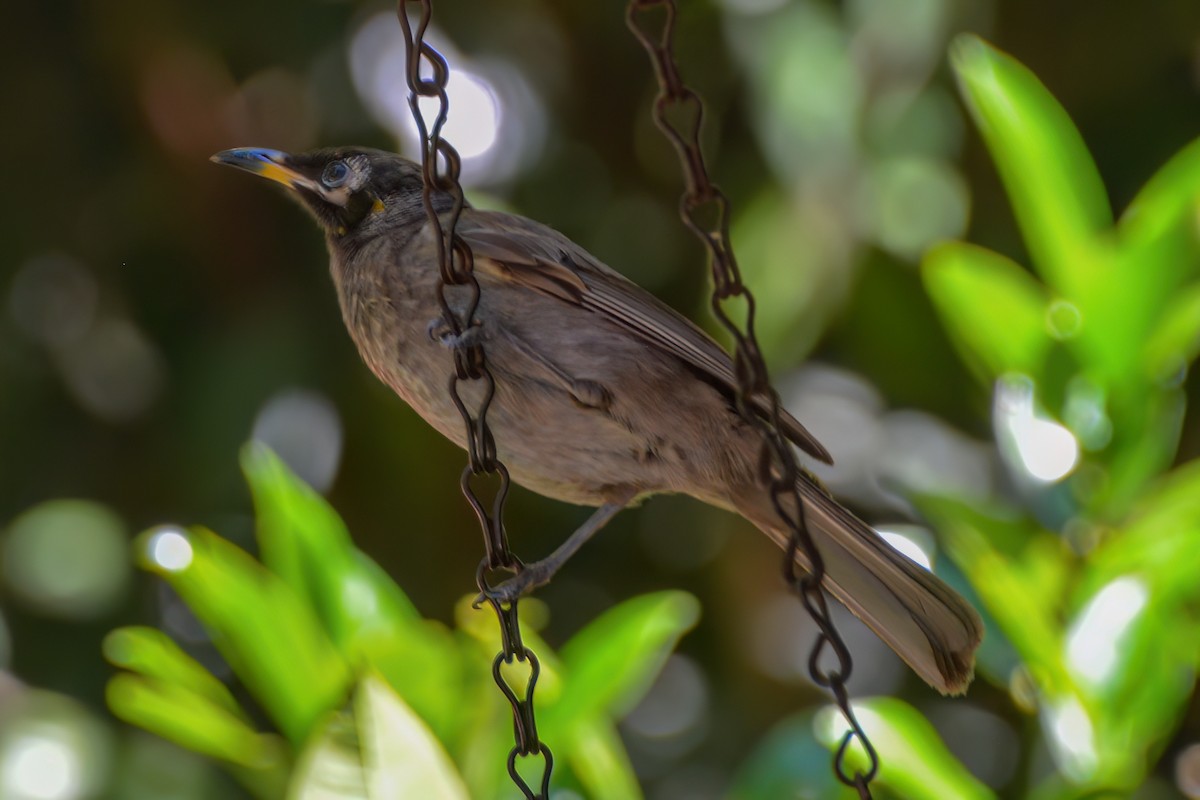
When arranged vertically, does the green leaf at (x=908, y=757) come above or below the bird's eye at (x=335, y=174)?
below

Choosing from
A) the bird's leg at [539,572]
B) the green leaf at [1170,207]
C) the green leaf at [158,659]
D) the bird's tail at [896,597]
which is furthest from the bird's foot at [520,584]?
the green leaf at [1170,207]

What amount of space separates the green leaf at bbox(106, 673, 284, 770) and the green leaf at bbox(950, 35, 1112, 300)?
2.44 m

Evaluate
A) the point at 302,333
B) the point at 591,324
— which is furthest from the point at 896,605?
the point at 302,333

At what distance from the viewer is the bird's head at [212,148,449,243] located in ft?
12.6

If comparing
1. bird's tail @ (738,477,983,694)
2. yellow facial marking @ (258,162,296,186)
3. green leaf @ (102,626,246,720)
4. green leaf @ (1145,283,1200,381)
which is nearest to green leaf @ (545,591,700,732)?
bird's tail @ (738,477,983,694)

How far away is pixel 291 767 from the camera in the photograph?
12.1 feet

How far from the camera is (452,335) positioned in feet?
9.92

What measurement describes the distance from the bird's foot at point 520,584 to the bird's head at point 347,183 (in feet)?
3.56

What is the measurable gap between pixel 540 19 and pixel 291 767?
129 inches

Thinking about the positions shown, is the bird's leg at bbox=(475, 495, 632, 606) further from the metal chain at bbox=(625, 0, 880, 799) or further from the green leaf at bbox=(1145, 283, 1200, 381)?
the green leaf at bbox=(1145, 283, 1200, 381)

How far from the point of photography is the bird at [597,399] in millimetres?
3184

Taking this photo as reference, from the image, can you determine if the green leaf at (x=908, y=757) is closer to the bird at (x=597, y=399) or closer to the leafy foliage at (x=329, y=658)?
the bird at (x=597, y=399)

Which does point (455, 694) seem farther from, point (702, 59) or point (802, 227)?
point (702, 59)

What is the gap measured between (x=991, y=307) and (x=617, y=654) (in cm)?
137
